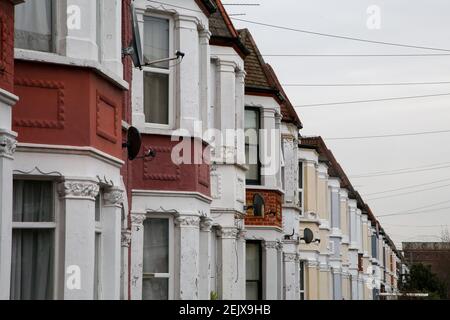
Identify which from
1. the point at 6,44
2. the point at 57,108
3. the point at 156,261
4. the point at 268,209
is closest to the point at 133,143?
the point at 156,261

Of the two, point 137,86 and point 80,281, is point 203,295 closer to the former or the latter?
point 137,86

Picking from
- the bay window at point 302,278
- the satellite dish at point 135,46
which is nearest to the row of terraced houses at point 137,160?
the satellite dish at point 135,46

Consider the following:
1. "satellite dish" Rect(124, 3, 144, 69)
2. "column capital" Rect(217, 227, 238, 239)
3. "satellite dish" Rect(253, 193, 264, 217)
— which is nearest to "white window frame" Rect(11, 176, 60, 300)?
"satellite dish" Rect(124, 3, 144, 69)

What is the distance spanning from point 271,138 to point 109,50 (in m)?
15.1

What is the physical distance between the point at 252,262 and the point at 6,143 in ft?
62.6

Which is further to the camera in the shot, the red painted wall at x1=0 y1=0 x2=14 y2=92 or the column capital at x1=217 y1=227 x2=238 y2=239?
the column capital at x1=217 y1=227 x2=238 y2=239

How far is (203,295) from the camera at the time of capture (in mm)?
21016

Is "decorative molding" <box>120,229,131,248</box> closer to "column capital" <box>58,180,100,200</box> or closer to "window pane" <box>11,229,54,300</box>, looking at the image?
"column capital" <box>58,180,100,200</box>

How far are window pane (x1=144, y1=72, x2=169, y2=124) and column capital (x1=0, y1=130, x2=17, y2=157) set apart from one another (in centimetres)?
779

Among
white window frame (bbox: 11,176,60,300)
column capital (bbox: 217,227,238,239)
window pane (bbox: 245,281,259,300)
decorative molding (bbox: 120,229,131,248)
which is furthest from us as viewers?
window pane (bbox: 245,281,259,300)

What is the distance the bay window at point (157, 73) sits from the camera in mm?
20328

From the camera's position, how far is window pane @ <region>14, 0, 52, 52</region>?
1478 centimetres

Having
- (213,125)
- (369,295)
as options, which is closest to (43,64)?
(213,125)

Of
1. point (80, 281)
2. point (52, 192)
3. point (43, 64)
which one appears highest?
point (43, 64)
